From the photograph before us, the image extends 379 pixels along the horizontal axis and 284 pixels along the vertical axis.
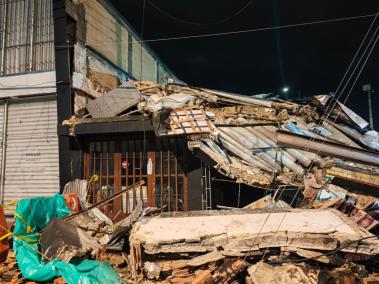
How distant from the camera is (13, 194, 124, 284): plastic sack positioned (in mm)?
6070

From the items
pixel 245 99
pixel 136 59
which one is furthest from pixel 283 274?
pixel 136 59

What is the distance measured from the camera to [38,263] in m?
6.40

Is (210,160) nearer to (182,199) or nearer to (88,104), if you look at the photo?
(182,199)

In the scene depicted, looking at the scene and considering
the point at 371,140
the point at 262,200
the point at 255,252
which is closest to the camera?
the point at 255,252

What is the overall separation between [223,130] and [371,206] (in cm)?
445

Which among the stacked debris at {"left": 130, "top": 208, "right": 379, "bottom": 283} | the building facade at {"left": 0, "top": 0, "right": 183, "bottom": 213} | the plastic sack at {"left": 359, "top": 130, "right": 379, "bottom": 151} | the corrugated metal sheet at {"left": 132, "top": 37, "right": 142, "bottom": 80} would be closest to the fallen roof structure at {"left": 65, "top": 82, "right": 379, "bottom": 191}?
the plastic sack at {"left": 359, "top": 130, "right": 379, "bottom": 151}

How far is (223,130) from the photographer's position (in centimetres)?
965

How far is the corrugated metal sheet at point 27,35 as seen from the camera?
39.4 feet

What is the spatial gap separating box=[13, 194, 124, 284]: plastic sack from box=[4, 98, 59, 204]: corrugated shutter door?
4.37m

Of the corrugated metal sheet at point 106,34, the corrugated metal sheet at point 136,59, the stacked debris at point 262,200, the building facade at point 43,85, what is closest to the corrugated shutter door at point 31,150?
the building facade at point 43,85

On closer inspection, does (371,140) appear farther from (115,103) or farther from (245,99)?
(115,103)

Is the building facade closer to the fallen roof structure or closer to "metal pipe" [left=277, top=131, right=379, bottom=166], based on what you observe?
the fallen roof structure

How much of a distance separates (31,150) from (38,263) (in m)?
6.58

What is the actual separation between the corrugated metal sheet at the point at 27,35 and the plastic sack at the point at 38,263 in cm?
662
